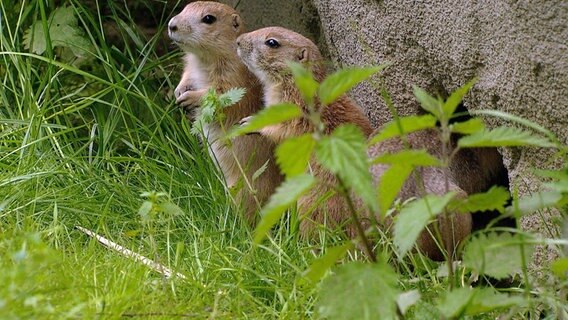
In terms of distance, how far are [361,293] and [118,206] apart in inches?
92.5

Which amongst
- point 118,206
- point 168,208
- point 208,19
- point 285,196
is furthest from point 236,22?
point 285,196

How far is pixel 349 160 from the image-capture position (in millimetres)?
2676

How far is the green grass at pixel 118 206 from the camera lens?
340 cm

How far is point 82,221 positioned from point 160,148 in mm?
756

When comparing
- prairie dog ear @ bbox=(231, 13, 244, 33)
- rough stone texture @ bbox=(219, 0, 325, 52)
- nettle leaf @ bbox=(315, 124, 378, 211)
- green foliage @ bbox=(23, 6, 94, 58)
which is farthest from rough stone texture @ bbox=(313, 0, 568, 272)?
green foliage @ bbox=(23, 6, 94, 58)

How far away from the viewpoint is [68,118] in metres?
5.52

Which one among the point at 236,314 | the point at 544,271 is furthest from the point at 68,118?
the point at 544,271

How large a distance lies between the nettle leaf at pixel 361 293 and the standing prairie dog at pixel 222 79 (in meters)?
2.35

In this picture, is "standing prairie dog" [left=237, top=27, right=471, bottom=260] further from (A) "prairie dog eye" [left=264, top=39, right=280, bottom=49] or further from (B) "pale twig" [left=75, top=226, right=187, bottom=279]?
(B) "pale twig" [left=75, top=226, right=187, bottom=279]

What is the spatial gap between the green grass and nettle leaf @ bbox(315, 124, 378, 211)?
2.43 ft

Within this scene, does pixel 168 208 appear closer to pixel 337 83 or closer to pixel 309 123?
pixel 309 123

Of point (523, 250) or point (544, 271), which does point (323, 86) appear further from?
point (544, 271)

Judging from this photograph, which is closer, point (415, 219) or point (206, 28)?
point (415, 219)

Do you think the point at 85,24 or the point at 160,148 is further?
the point at 85,24
